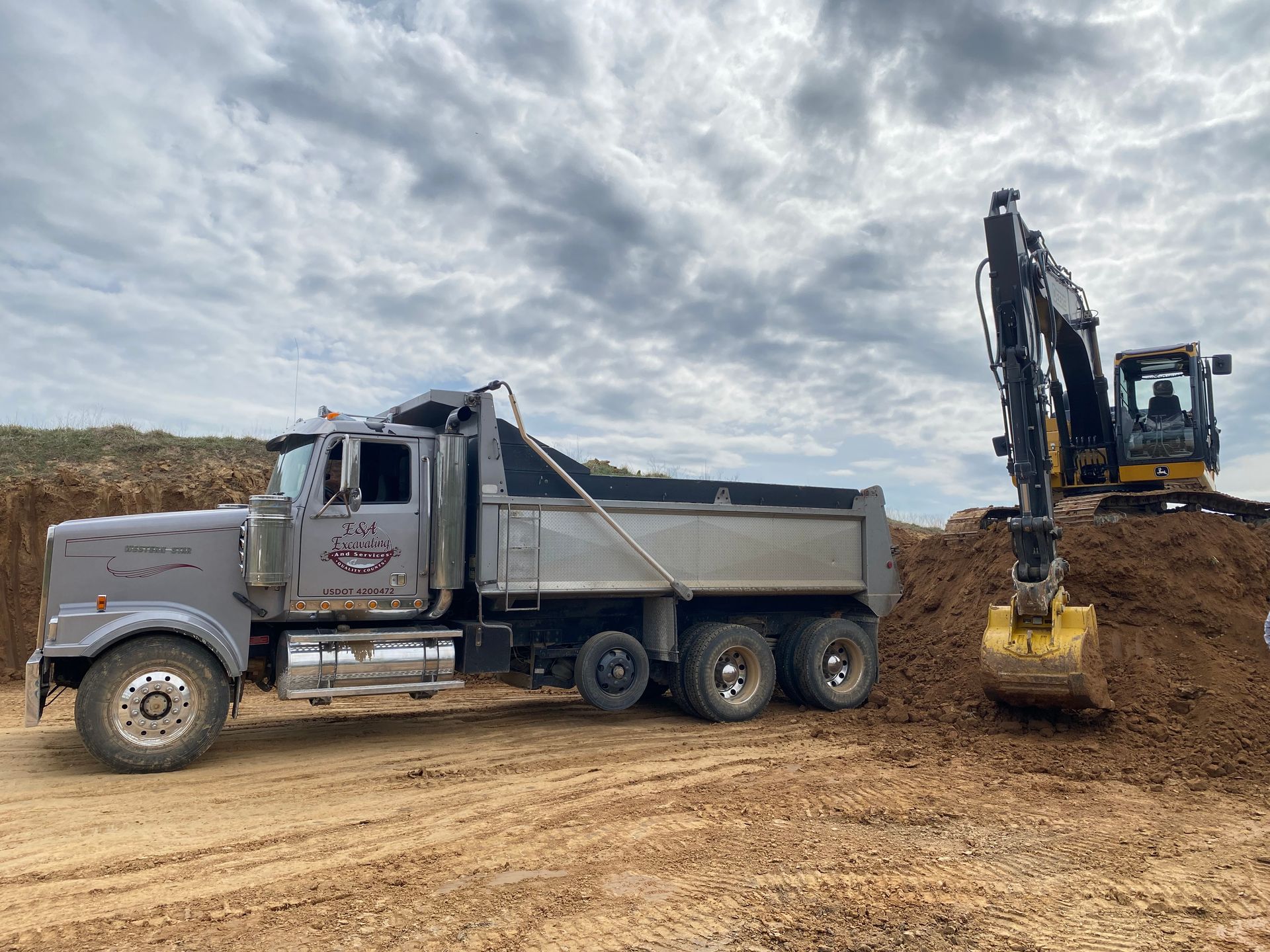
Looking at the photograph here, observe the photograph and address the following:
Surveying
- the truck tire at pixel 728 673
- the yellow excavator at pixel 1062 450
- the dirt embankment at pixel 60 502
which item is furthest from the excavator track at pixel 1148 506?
the dirt embankment at pixel 60 502

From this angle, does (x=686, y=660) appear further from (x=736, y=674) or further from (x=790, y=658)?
(x=790, y=658)

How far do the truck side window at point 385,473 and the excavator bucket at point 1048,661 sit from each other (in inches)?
227

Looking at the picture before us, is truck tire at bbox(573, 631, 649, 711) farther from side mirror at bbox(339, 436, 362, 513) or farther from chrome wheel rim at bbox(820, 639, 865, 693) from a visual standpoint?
side mirror at bbox(339, 436, 362, 513)

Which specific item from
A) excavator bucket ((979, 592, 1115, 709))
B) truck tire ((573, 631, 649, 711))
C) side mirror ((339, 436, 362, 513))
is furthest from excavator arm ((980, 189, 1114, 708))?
side mirror ((339, 436, 362, 513))

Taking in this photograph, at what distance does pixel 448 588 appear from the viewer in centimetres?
898

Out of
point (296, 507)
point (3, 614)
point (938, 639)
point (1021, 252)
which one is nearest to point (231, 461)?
point (3, 614)

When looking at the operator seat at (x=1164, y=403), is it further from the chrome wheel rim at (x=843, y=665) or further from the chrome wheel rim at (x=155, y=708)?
the chrome wheel rim at (x=155, y=708)

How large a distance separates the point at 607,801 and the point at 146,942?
130 inches

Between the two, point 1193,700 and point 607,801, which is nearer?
point 607,801

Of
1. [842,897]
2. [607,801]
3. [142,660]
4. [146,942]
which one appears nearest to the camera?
[146,942]

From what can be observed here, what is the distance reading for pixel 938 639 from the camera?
1282 cm

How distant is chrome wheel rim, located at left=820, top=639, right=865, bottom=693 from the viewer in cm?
1108

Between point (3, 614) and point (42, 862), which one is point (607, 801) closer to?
point (42, 862)

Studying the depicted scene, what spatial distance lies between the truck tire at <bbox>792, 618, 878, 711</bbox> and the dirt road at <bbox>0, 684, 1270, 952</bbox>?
152cm
